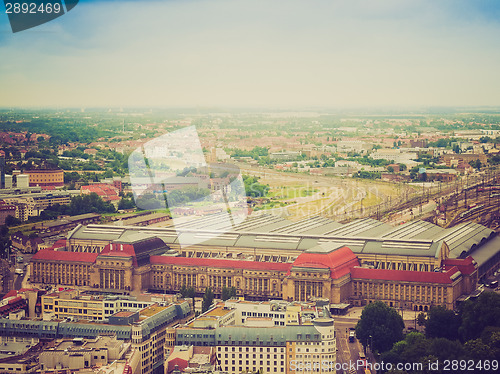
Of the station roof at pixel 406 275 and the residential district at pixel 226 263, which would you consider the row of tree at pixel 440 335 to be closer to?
the residential district at pixel 226 263

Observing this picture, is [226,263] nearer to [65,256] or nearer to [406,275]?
[406,275]

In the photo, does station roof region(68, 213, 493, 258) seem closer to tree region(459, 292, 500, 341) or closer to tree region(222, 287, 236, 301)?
tree region(222, 287, 236, 301)

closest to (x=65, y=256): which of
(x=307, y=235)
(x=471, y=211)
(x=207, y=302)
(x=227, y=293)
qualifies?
(x=227, y=293)

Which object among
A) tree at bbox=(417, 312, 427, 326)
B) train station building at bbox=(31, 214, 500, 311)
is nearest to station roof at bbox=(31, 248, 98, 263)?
train station building at bbox=(31, 214, 500, 311)

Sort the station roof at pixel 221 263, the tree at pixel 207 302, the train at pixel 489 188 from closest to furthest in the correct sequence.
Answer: the tree at pixel 207 302 → the station roof at pixel 221 263 → the train at pixel 489 188

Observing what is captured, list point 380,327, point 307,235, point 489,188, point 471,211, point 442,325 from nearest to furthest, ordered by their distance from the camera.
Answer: point 380,327, point 442,325, point 307,235, point 471,211, point 489,188

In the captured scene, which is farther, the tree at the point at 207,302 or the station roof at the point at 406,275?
the station roof at the point at 406,275

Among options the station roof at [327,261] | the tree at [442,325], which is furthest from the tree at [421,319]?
the station roof at [327,261]
